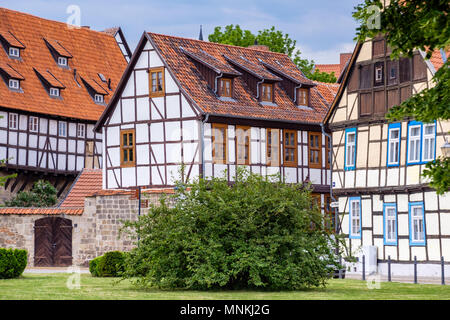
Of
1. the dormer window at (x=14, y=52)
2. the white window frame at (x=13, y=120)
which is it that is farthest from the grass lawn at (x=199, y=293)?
the dormer window at (x=14, y=52)

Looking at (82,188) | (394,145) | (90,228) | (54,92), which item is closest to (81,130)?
(54,92)

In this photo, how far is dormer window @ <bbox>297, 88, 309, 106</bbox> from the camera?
4473 cm

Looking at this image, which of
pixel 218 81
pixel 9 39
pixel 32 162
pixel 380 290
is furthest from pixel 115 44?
pixel 380 290

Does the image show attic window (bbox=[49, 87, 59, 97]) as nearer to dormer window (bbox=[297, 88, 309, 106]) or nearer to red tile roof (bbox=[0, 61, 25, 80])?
red tile roof (bbox=[0, 61, 25, 80])

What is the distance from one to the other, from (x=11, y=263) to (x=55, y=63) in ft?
94.6

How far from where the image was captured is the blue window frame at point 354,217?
35.7 meters

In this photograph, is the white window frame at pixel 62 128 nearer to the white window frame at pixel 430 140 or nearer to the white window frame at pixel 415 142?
the white window frame at pixel 415 142

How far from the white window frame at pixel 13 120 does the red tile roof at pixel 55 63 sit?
0.46 meters

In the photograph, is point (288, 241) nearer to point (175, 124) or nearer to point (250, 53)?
point (175, 124)

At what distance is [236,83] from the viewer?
42.7m

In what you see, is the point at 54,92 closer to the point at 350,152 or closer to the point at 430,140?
the point at 350,152

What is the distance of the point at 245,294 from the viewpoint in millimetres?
21562

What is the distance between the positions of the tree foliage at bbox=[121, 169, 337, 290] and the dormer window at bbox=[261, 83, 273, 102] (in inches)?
751

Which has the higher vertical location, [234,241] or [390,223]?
[390,223]
